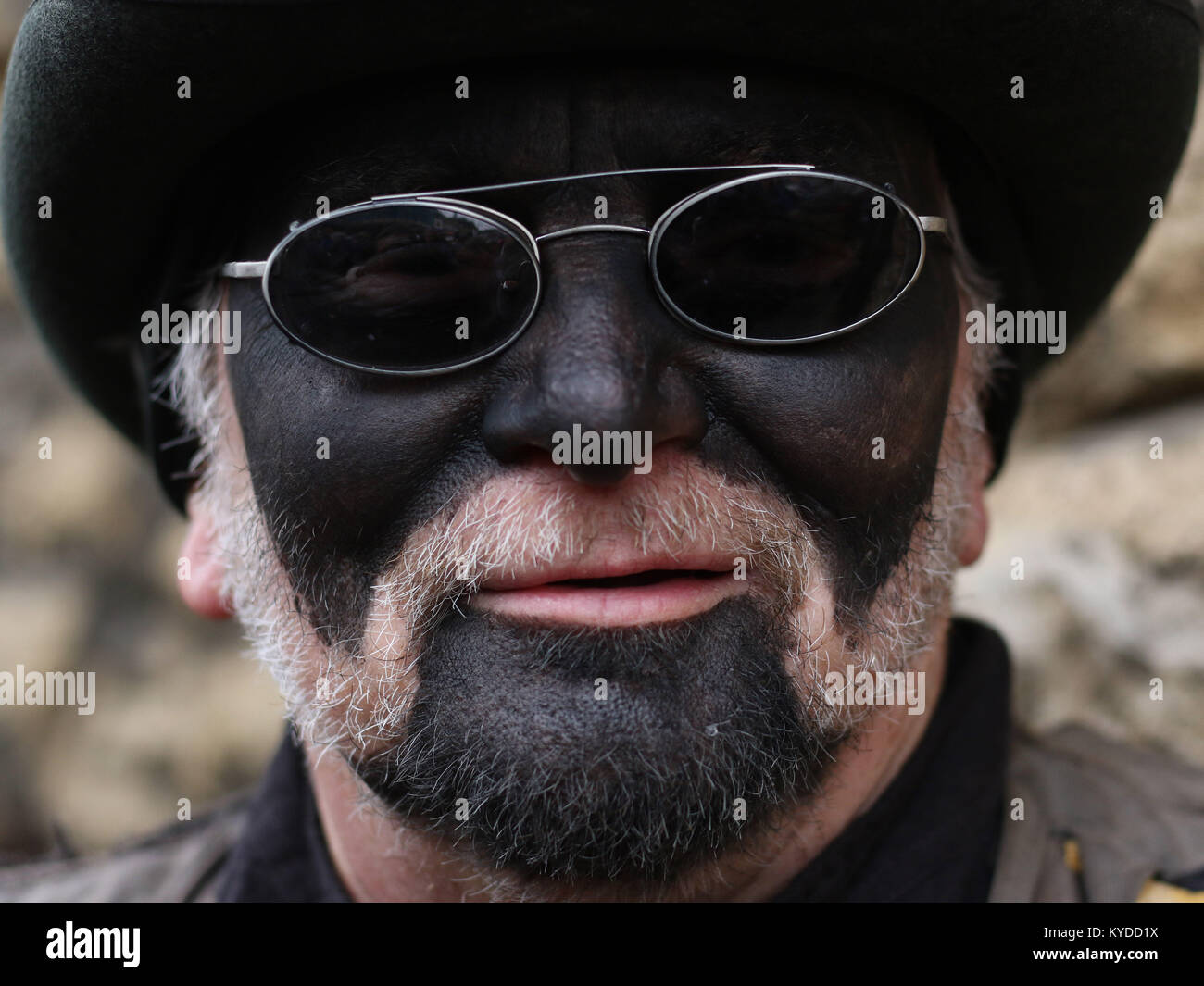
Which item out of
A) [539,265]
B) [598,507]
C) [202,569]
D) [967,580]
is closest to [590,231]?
[539,265]

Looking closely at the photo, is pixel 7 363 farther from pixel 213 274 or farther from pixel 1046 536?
pixel 1046 536

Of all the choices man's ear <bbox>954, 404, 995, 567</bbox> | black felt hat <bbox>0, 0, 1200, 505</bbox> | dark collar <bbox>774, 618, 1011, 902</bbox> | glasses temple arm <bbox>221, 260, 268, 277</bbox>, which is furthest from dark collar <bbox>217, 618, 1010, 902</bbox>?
glasses temple arm <bbox>221, 260, 268, 277</bbox>

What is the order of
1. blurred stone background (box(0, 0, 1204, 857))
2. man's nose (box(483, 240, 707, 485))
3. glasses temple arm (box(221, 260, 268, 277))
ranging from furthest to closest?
blurred stone background (box(0, 0, 1204, 857)), glasses temple arm (box(221, 260, 268, 277)), man's nose (box(483, 240, 707, 485))

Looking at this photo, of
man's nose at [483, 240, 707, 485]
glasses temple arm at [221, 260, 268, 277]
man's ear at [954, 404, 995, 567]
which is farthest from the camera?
man's ear at [954, 404, 995, 567]

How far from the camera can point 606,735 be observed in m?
1.20

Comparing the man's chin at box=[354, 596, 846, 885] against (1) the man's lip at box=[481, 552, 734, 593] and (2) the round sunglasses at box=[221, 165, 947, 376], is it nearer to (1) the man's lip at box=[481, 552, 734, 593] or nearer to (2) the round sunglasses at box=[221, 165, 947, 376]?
(1) the man's lip at box=[481, 552, 734, 593]

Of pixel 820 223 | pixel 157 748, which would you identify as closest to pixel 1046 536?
pixel 820 223

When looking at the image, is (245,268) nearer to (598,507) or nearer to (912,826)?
(598,507)

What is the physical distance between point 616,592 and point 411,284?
1.33 feet

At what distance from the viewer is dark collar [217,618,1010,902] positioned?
1.44 meters

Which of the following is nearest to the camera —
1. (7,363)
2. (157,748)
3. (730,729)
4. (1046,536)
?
(730,729)

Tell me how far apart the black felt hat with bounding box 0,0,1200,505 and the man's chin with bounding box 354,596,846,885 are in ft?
2.06

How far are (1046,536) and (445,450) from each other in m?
1.43

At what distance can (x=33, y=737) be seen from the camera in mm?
3172
